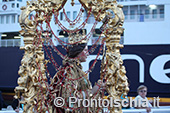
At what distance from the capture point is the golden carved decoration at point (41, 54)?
2740mm

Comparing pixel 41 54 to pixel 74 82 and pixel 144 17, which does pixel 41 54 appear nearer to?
pixel 74 82

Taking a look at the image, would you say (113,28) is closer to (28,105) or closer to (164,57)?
(28,105)

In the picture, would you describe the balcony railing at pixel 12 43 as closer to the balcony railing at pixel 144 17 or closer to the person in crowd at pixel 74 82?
the balcony railing at pixel 144 17

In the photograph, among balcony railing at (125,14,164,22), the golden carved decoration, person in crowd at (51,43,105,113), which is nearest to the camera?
the golden carved decoration

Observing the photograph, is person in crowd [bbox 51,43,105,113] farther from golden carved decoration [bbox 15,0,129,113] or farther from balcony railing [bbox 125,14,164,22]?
balcony railing [bbox 125,14,164,22]

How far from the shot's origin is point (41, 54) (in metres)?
2.95

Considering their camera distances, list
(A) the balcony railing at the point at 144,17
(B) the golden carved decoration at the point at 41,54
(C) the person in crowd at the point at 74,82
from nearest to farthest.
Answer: (B) the golden carved decoration at the point at 41,54 < (C) the person in crowd at the point at 74,82 < (A) the balcony railing at the point at 144,17

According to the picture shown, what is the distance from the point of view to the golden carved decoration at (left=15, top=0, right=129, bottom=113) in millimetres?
2740

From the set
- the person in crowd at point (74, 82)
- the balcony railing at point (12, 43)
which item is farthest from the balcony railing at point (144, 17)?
the person in crowd at point (74, 82)

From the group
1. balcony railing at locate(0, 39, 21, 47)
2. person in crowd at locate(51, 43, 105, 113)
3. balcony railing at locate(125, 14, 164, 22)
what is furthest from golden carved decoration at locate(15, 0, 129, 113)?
balcony railing at locate(0, 39, 21, 47)

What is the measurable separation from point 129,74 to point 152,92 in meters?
0.85

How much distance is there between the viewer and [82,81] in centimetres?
296

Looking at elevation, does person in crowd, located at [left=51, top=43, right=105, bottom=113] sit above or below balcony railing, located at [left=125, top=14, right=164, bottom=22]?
→ below

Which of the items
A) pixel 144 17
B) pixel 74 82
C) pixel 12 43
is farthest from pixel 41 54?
pixel 12 43
